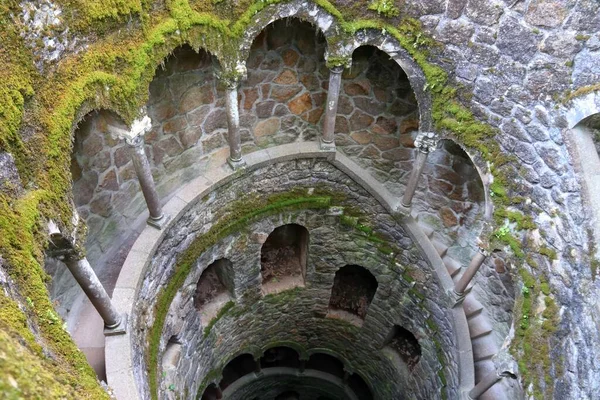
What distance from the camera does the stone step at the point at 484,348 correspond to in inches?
323

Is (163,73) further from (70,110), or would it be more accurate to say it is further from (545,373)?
(545,373)

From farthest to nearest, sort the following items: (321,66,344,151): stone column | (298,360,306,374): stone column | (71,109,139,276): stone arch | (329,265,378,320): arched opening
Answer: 1. (298,360,306,374): stone column
2. (329,265,378,320): arched opening
3. (321,66,344,151): stone column
4. (71,109,139,276): stone arch

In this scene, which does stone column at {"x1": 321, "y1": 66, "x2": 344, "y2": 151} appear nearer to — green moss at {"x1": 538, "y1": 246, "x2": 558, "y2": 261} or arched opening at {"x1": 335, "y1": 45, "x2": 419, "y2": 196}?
arched opening at {"x1": 335, "y1": 45, "x2": 419, "y2": 196}

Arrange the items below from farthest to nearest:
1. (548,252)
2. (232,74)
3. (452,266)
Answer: (452,266) < (232,74) < (548,252)

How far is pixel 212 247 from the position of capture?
809 centimetres

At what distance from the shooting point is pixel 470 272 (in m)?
7.49

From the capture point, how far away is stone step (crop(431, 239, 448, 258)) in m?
9.02

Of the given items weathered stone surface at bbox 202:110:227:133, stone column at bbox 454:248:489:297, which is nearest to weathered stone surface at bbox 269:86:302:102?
weathered stone surface at bbox 202:110:227:133

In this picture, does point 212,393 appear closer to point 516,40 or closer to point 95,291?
point 95,291

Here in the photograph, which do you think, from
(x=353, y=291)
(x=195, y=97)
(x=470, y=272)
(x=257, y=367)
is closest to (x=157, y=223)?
(x=195, y=97)

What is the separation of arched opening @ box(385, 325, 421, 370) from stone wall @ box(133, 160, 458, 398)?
0.17 m

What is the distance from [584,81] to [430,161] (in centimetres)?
337

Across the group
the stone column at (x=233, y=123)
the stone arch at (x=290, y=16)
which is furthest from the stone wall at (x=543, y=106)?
the stone column at (x=233, y=123)

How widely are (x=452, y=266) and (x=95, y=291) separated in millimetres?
6326
